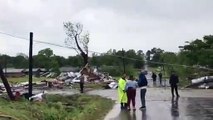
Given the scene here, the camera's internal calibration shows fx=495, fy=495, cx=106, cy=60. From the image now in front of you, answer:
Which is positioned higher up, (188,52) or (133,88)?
(188,52)

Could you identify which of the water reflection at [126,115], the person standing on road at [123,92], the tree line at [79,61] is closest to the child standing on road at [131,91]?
the person standing on road at [123,92]

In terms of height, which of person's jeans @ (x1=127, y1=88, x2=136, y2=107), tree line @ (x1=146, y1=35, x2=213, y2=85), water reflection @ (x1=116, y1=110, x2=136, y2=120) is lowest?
water reflection @ (x1=116, y1=110, x2=136, y2=120)

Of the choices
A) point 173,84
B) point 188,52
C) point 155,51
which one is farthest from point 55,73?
point 173,84

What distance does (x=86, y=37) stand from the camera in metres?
79.6

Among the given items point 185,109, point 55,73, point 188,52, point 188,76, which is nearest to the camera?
point 185,109

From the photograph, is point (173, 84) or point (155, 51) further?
point (155, 51)

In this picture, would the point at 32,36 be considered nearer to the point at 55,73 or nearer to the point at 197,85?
the point at 197,85

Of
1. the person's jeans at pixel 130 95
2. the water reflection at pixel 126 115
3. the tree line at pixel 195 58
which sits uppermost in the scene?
the tree line at pixel 195 58

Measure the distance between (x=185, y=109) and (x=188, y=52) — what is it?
39.2 metres

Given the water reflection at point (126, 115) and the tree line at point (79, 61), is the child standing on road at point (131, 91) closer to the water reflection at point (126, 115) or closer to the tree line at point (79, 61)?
the water reflection at point (126, 115)

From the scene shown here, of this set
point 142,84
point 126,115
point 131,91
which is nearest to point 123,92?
point 131,91

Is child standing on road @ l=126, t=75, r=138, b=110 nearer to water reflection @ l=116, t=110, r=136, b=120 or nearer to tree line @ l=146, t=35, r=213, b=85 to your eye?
water reflection @ l=116, t=110, r=136, b=120

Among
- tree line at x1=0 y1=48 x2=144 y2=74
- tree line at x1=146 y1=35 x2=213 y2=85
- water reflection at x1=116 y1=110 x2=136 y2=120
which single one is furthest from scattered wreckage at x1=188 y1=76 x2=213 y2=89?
tree line at x1=0 y1=48 x2=144 y2=74

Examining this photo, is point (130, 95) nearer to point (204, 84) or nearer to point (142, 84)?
point (142, 84)
